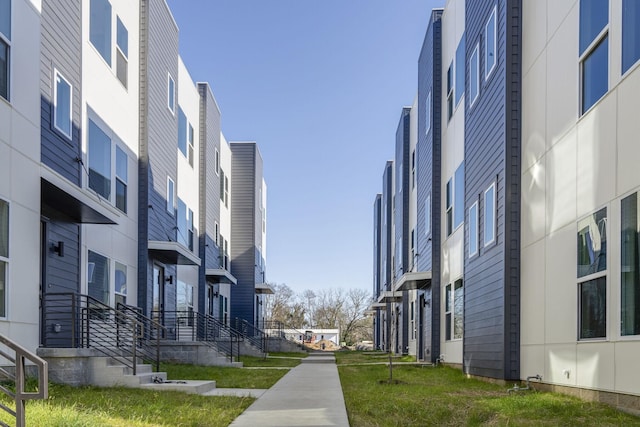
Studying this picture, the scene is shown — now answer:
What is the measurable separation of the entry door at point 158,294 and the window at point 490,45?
9875mm

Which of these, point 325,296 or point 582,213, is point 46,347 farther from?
point 325,296

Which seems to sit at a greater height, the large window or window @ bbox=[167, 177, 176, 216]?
window @ bbox=[167, 177, 176, 216]

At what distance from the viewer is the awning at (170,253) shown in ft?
55.7

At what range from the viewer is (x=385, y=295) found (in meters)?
31.0

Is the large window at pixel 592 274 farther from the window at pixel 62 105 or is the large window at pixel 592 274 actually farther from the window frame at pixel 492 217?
the window at pixel 62 105

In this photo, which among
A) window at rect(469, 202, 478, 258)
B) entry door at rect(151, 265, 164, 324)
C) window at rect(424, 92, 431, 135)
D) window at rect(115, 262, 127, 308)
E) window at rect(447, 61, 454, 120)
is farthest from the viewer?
window at rect(424, 92, 431, 135)

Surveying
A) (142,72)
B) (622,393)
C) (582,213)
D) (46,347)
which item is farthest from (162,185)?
(622,393)

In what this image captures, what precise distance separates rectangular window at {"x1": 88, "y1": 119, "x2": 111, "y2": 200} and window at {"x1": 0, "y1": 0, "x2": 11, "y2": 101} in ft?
12.8

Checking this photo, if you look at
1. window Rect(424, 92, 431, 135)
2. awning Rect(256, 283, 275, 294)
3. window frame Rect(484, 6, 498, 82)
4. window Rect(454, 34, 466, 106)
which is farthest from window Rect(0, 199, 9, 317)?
awning Rect(256, 283, 275, 294)

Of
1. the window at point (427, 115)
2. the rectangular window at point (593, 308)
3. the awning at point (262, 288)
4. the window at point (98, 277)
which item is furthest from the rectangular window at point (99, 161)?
the awning at point (262, 288)

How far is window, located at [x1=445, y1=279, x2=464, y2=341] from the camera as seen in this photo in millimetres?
17297

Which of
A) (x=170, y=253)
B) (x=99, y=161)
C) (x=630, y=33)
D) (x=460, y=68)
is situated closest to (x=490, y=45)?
(x=460, y=68)

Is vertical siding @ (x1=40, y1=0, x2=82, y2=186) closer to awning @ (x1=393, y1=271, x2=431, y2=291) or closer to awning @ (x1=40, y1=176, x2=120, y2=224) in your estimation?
awning @ (x1=40, y1=176, x2=120, y2=224)

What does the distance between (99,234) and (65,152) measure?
2556 millimetres
